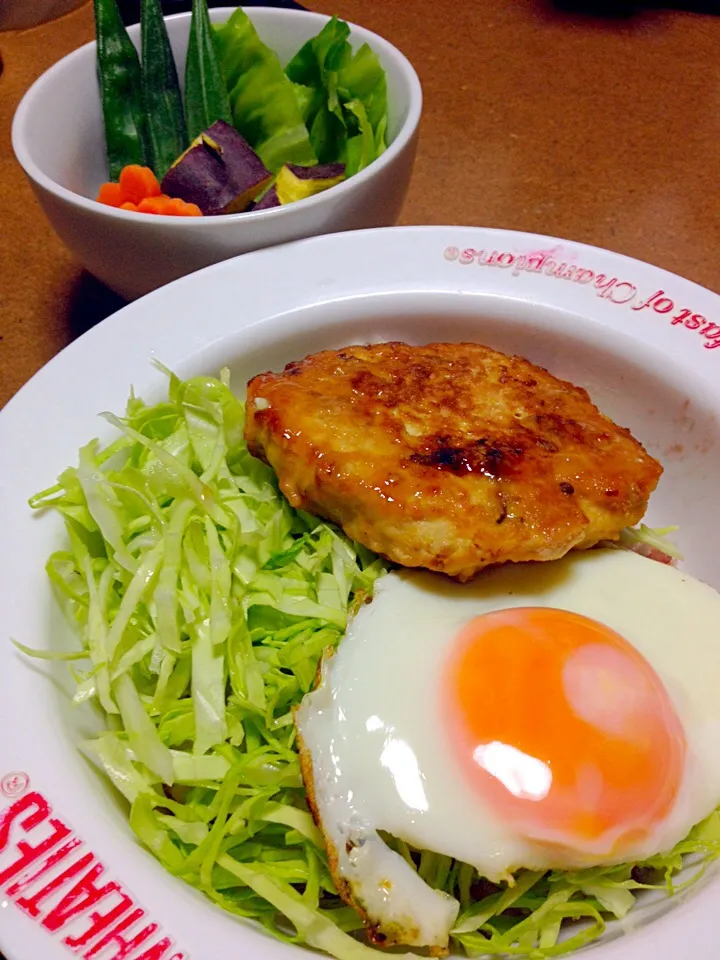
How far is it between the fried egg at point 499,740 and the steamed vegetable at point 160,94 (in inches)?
51.3

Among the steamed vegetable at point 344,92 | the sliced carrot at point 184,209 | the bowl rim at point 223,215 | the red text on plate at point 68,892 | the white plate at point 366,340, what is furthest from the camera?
the steamed vegetable at point 344,92

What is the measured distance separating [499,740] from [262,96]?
5.08 ft

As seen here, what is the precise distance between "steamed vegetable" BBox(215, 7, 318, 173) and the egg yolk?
49.2 inches

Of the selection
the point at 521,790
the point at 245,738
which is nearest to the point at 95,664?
the point at 245,738

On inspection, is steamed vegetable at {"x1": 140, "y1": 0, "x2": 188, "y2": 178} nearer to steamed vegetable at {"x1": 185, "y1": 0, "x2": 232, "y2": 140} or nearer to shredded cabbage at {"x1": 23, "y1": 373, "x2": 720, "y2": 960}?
steamed vegetable at {"x1": 185, "y1": 0, "x2": 232, "y2": 140}

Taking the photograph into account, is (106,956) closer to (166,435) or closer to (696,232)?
(166,435)

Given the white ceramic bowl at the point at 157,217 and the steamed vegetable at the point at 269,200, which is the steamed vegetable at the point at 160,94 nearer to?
the white ceramic bowl at the point at 157,217

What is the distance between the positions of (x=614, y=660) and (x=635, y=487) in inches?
11.5

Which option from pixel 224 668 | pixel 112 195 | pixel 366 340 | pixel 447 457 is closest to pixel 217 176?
pixel 112 195

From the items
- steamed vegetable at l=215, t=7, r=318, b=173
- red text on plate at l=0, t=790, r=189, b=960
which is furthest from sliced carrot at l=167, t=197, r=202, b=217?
red text on plate at l=0, t=790, r=189, b=960

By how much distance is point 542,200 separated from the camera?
227 cm

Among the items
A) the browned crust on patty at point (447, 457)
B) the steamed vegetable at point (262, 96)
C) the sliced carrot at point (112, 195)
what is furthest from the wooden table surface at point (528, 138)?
the browned crust on patty at point (447, 457)

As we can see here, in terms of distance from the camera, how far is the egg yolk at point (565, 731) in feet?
3.25

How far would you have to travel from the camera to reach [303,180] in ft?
5.34
